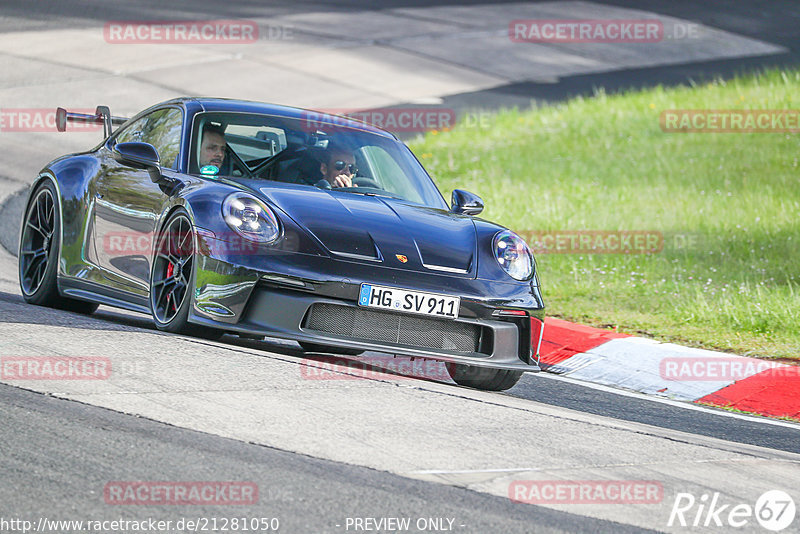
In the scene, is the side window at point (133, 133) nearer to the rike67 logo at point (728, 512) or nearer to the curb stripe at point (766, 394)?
the curb stripe at point (766, 394)

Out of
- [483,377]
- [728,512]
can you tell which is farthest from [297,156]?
[728,512]

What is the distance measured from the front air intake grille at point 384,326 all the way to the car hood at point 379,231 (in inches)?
10.3

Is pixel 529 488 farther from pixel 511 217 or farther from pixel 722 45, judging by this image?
pixel 722 45

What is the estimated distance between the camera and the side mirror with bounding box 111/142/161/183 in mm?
6750

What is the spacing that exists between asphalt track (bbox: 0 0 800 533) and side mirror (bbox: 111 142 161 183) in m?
0.90

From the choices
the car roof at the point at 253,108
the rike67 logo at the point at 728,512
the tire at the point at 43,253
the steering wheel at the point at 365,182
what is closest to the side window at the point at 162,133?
the car roof at the point at 253,108

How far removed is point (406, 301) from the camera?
19.6ft

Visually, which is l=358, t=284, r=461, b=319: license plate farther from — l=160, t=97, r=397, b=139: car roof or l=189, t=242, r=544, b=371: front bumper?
l=160, t=97, r=397, b=139: car roof

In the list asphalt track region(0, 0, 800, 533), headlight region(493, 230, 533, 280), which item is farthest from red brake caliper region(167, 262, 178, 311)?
headlight region(493, 230, 533, 280)

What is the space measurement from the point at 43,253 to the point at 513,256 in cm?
308

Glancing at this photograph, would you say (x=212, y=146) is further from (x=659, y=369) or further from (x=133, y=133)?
(x=659, y=369)

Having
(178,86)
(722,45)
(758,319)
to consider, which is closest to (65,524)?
(758,319)

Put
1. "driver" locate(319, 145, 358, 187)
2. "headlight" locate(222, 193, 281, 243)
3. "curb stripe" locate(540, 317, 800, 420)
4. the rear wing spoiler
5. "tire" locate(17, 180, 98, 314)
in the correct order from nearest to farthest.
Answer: "headlight" locate(222, 193, 281, 243), "driver" locate(319, 145, 358, 187), "curb stripe" locate(540, 317, 800, 420), "tire" locate(17, 180, 98, 314), the rear wing spoiler

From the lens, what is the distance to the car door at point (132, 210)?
6699 mm
